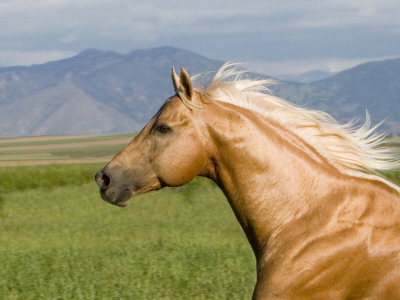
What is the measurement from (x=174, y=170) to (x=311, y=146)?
1.17 metres

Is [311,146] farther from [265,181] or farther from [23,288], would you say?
[23,288]

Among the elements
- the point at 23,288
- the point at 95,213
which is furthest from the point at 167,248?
the point at 95,213

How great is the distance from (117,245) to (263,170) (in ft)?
51.6

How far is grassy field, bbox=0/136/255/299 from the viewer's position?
1393 centimetres

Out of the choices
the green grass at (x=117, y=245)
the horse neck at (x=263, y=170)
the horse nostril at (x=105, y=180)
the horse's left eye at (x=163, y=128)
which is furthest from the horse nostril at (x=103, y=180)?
the green grass at (x=117, y=245)

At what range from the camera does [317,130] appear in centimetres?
592

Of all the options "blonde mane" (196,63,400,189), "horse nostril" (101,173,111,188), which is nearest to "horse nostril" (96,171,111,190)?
"horse nostril" (101,173,111,188)

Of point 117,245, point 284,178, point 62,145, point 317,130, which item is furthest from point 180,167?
point 62,145

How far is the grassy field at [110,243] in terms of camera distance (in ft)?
45.7

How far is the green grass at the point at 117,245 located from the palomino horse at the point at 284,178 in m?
7.37

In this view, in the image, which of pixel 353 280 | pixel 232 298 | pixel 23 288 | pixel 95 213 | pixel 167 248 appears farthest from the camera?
pixel 95 213

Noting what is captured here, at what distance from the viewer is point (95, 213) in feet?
100

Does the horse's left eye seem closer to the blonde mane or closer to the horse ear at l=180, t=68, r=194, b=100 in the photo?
the horse ear at l=180, t=68, r=194, b=100

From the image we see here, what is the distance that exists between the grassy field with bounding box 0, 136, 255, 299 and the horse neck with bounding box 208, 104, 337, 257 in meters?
7.33
